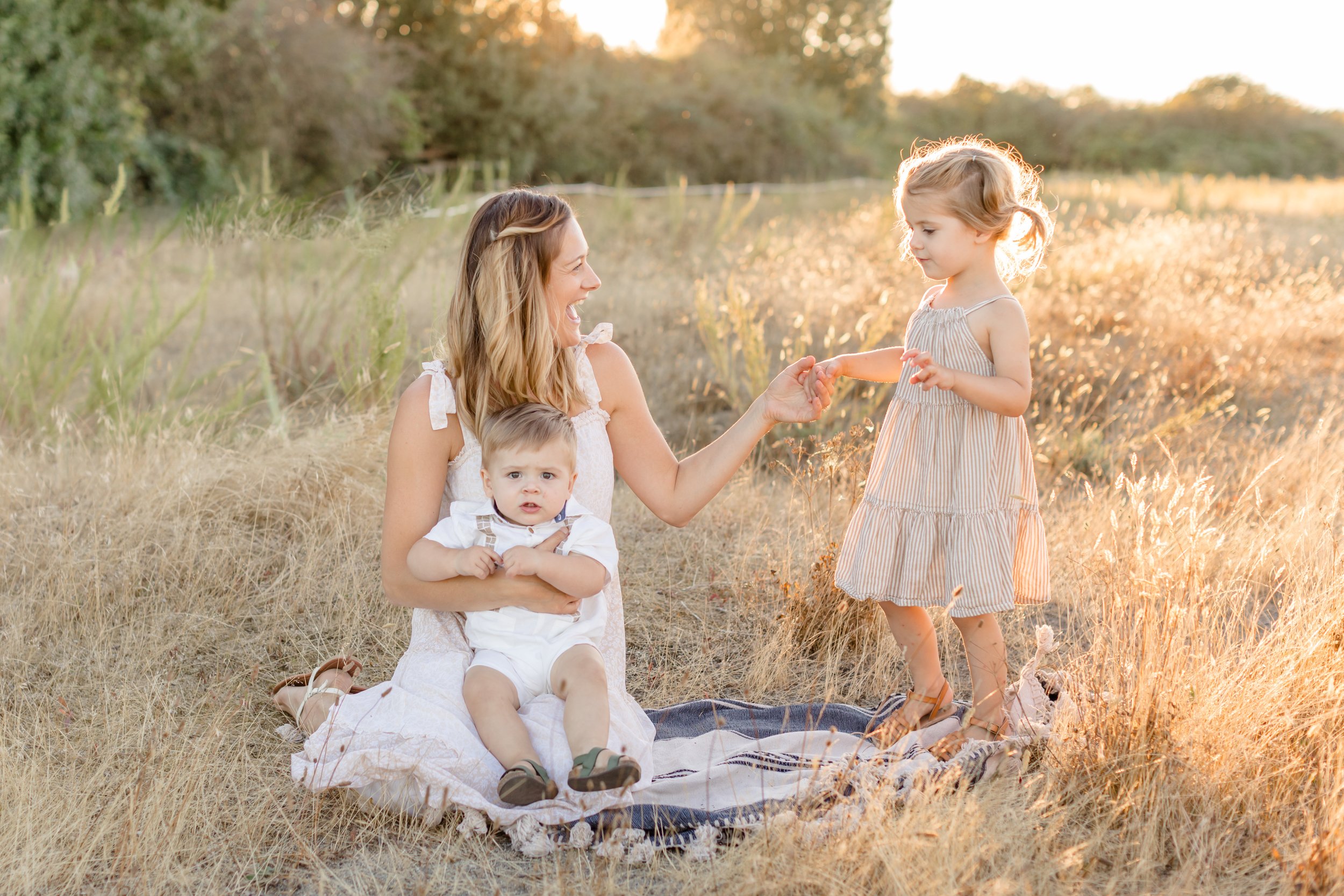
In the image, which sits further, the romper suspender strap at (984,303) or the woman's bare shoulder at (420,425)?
the romper suspender strap at (984,303)

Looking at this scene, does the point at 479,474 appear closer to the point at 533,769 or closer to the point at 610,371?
the point at 610,371

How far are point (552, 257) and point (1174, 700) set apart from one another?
1.58 m

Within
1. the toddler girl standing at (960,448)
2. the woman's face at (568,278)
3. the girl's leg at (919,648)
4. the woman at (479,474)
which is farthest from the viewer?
the girl's leg at (919,648)

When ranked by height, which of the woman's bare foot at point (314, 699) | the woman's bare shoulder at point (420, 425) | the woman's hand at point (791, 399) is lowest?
the woman's bare foot at point (314, 699)

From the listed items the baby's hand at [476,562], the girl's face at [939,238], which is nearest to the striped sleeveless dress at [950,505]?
the girl's face at [939,238]

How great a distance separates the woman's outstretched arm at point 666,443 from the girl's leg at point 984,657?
0.64m

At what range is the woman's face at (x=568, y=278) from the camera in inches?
88.2

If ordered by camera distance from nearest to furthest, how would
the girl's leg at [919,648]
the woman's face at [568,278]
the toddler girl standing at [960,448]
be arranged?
the woman's face at [568,278] < the toddler girl standing at [960,448] < the girl's leg at [919,648]

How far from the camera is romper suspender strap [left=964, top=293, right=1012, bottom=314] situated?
7.89 feet

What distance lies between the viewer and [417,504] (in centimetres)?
227

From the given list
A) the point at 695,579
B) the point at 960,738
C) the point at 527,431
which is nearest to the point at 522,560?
the point at 527,431

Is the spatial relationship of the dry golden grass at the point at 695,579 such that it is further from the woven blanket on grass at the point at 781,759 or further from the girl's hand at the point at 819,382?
the girl's hand at the point at 819,382

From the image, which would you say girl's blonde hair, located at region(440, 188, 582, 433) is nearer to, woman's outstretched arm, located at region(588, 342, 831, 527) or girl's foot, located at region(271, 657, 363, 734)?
woman's outstretched arm, located at region(588, 342, 831, 527)

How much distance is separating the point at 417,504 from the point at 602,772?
75cm
